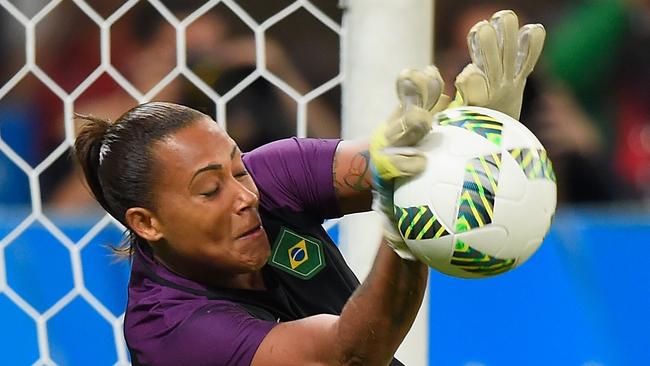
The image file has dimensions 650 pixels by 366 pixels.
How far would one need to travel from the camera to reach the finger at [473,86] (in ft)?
3.09

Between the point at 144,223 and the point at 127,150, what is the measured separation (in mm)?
82

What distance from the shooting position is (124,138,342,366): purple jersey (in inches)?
42.4

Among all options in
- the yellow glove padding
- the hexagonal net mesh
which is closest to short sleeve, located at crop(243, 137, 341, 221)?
the yellow glove padding

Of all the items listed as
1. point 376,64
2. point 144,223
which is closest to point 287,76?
point 376,64

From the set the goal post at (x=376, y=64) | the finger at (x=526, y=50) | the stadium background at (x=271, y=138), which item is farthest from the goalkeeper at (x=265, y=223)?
the stadium background at (x=271, y=138)

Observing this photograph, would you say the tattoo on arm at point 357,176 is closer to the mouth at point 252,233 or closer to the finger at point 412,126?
the mouth at point 252,233

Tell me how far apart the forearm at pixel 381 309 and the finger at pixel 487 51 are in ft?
0.57

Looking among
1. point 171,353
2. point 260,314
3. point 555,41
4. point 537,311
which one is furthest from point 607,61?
point 171,353

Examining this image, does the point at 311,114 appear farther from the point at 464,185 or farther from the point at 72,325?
the point at 464,185

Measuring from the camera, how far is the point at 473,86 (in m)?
0.95

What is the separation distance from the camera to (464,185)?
3.01 feet

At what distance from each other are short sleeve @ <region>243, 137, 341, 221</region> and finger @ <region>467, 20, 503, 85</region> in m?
A: 0.34

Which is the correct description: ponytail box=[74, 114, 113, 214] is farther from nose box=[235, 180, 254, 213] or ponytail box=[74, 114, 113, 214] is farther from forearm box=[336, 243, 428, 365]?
forearm box=[336, 243, 428, 365]

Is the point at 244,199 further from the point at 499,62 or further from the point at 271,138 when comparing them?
the point at 271,138
